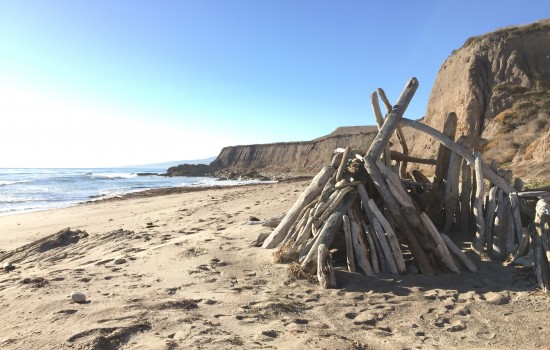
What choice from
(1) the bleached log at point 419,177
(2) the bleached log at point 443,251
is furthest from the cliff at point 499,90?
(2) the bleached log at point 443,251

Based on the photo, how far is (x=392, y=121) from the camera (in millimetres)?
6121

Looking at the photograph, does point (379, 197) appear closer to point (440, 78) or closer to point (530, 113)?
point (530, 113)

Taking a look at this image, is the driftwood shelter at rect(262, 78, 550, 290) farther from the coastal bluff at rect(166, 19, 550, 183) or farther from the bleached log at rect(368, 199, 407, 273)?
the coastal bluff at rect(166, 19, 550, 183)

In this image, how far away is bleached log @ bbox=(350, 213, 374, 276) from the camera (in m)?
4.95

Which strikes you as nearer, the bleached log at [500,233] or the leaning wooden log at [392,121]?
the bleached log at [500,233]

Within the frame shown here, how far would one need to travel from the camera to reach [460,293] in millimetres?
4336

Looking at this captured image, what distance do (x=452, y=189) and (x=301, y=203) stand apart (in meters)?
2.61

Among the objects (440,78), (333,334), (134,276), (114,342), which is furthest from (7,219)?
(440,78)

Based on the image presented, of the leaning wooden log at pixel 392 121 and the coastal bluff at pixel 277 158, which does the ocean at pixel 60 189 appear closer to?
the coastal bluff at pixel 277 158

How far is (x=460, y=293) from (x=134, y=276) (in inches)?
168

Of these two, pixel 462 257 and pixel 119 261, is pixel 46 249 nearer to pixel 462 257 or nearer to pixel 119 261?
pixel 119 261

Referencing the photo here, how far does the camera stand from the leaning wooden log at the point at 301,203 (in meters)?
6.10

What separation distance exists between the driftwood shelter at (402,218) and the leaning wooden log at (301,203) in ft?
0.06

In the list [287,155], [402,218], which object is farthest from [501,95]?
[287,155]
